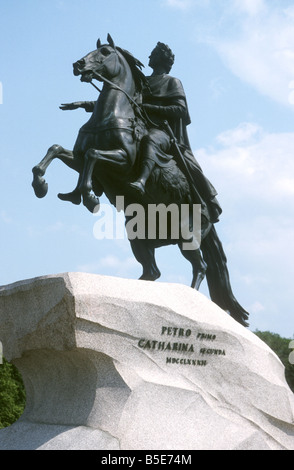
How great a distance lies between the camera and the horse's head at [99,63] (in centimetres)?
978

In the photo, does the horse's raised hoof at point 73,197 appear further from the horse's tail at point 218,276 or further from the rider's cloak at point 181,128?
the horse's tail at point 218,276

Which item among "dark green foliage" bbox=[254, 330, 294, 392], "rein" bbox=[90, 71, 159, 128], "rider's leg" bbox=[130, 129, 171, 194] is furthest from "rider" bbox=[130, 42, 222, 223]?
"dark green foliage" bbox=[254, 330, 294, 392]

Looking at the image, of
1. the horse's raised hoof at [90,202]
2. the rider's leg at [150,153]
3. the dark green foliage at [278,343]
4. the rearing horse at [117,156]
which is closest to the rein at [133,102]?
the rearing horse at [117,156]

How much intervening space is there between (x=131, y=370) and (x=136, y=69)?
552 centimetres

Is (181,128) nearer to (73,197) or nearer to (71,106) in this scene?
(71,106)

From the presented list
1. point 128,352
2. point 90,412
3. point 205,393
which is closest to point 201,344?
point 205,393

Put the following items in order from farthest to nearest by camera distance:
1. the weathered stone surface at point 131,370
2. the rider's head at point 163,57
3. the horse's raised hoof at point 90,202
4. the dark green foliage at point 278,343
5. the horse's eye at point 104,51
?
the dark green foliage at point 278,343 < the rider's head at point 163,57 < the horse's eye at point 104,51 < the horse's raised hoof at point 90,202 < the weathered stone surface at point 131,370

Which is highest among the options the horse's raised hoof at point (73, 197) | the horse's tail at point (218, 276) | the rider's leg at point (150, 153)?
the rider's leg at point (150, 153)

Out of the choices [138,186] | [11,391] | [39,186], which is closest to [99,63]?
[138,186]

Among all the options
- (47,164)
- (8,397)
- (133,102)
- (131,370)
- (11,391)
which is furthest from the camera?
(11,391)

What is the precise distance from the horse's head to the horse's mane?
0.73ft

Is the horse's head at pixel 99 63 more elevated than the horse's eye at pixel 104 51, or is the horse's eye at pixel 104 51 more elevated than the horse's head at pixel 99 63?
the horse's eye at pixel 104 51

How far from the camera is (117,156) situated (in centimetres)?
964
